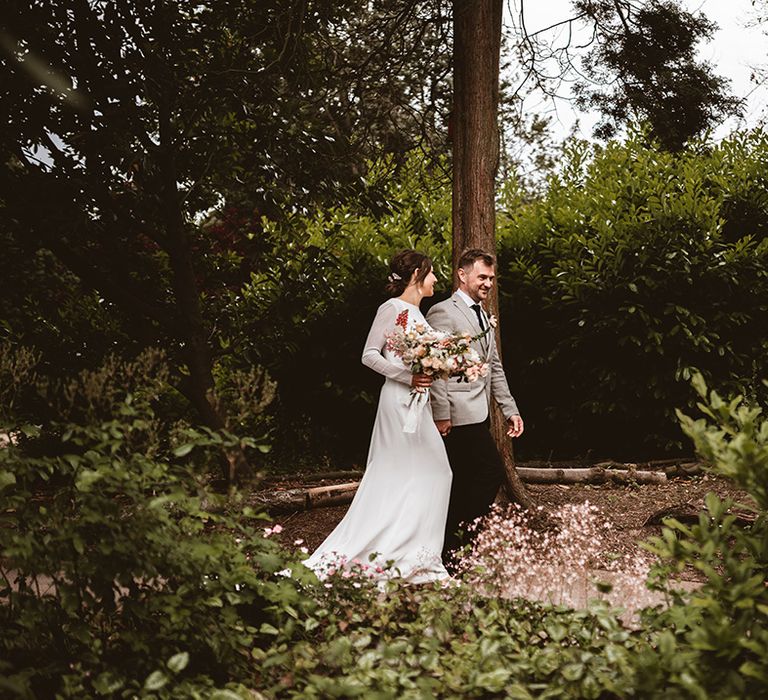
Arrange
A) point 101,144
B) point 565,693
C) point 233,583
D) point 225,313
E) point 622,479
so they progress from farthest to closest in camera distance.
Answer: point 225,313 → point 622,479 → point 101,144 → point 233,583 → point 565,693

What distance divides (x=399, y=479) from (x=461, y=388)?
0.70m

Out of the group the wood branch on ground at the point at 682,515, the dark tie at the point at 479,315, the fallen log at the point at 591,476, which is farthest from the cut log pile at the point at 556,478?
the dark tie at the point at 479,315

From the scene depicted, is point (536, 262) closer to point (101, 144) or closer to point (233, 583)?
point (101, 144)

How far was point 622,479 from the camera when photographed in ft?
26.1

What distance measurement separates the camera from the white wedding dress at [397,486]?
5.18 meters

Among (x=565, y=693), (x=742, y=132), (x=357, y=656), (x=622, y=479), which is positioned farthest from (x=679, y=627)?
(x=742, y=132)

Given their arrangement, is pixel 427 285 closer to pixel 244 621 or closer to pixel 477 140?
pixel 477 140

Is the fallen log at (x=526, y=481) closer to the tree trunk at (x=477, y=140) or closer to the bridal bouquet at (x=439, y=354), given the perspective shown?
the tree trunk at (x=477, y=140)

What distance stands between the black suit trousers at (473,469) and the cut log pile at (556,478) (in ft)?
7.96

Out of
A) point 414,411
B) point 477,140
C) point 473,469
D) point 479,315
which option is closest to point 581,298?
point 477,140

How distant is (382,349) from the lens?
212 inches

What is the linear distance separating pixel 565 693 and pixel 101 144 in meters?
5.32

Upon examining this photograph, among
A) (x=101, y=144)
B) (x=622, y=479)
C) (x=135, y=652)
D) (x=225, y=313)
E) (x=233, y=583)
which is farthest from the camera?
(x=225, y=313)

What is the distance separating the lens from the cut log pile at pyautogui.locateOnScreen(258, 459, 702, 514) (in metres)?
7.54
